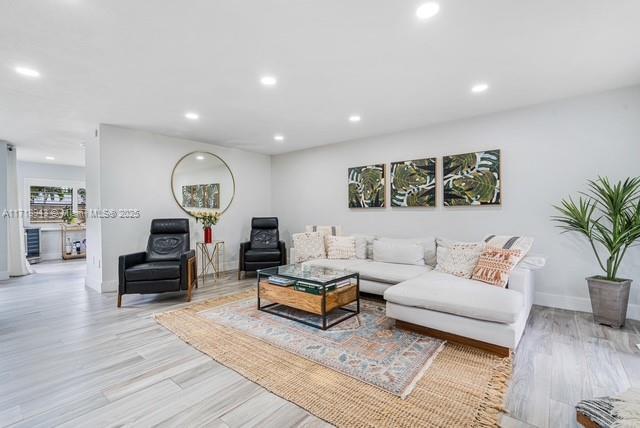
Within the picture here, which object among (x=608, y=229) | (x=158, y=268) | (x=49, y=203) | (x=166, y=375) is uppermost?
(x=49, y=203)

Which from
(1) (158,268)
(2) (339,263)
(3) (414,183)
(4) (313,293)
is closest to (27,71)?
(1) (158,268)

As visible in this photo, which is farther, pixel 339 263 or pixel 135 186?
pixel 135 186

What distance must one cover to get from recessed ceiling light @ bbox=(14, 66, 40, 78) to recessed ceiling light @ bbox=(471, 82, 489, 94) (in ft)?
14.0

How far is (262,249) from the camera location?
17.0 ft

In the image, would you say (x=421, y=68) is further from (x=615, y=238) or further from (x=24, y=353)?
(x=24, y=353)

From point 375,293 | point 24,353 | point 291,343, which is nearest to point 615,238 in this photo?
point 375,293

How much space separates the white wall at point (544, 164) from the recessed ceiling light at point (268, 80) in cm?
237

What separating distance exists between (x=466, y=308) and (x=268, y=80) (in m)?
2.77

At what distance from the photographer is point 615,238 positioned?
289cm

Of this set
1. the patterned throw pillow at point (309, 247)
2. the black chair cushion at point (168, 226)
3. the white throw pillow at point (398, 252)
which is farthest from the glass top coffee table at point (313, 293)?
the black chair cushion at point (168, 226)

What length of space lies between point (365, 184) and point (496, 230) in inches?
82.9

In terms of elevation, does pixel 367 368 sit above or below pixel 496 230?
below

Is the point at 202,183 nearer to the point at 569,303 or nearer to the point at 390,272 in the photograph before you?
the point at 390,272

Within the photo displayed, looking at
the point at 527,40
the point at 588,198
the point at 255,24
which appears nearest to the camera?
the point at 255,24
